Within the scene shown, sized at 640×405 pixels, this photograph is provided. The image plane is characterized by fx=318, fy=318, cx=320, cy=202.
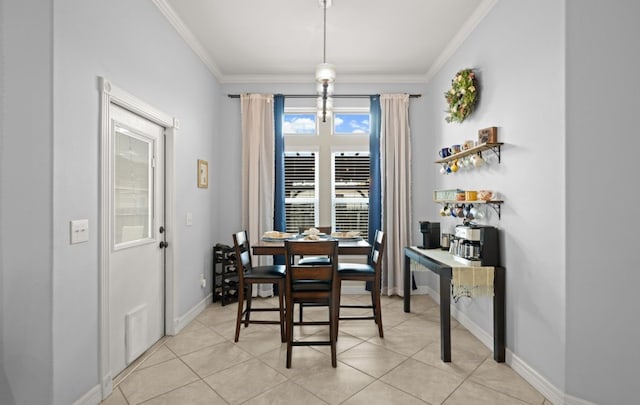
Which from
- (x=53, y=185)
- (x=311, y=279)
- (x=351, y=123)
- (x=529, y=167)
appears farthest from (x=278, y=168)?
(x=529, y=167)

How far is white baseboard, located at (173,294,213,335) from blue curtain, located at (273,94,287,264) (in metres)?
1.05

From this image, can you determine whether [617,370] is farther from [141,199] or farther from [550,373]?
[141,199]

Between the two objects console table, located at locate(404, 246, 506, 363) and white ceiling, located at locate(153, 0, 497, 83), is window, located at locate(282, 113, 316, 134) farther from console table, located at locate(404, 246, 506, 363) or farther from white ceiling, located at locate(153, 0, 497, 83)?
console table, located at locate(404, 246, 506, 363)

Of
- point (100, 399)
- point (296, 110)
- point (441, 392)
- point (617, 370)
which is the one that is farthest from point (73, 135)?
point (617, 370)

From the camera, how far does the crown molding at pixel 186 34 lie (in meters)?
2.81

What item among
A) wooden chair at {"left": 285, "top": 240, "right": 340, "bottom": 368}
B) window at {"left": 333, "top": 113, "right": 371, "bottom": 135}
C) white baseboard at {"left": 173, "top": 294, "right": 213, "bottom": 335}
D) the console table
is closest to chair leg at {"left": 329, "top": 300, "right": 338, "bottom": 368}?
wooden chair at {"left": 285, "top": 240, "right": 340, "bottom": 368}

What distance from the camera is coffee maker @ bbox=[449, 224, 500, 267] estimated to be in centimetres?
261

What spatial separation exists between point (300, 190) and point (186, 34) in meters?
2.30

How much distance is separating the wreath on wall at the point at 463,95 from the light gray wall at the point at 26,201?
10.2 ft

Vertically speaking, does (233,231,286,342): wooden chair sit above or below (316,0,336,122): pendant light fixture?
below

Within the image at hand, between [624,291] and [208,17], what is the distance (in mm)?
3797

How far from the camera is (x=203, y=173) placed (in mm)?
3848

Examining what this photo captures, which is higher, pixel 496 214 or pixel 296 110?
pixel 296 110

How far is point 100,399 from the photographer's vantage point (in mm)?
2035
